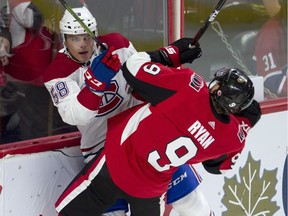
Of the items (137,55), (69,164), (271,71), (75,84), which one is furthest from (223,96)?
(271,71)

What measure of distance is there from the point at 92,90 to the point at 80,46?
249 mm

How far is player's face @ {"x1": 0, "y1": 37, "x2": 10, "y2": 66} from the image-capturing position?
259cm

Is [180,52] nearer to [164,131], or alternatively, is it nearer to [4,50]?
[164,131]

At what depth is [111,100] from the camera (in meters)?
2.61

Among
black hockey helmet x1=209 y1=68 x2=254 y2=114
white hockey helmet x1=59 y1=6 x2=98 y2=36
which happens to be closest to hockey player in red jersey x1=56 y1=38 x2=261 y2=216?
black hockey helmet x1=209 y1=68 x2=254 y2=114

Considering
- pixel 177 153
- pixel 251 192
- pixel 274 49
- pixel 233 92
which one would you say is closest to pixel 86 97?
pixel 177 153

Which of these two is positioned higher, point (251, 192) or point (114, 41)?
point (114, 41)

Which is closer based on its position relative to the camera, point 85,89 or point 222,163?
point 85,89

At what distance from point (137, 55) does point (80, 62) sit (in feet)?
0.74

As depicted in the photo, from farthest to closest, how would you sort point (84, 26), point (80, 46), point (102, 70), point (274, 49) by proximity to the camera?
point (274, 49), point (80, 46), point (84, 26), point (102, 70)

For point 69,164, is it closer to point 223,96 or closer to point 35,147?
point 35,147

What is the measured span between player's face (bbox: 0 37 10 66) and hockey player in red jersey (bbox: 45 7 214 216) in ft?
0.56

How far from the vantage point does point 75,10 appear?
2.58 m

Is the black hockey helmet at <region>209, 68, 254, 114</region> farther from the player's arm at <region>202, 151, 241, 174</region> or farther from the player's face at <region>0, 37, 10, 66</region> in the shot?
the player's face at <region>0, 37, 10, 66</region>
